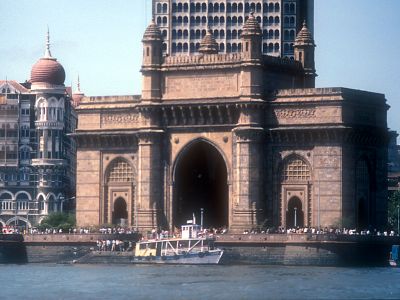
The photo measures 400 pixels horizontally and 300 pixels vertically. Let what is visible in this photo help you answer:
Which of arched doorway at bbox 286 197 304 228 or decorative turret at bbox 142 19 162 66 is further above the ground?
decorative turret at bbox 142 19 162 66

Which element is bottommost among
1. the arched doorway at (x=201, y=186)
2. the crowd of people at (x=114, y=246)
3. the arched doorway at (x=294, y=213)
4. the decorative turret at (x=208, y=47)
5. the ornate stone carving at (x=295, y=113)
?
the crowd of people at (x=114, y=246)

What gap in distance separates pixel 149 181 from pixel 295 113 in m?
15.9

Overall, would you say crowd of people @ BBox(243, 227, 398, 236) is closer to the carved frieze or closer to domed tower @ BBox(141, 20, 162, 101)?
domed tower @ BBox(141, 20, 162, 101)

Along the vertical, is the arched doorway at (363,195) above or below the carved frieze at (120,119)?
below

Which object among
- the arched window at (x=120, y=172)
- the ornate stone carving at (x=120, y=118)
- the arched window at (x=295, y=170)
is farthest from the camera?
the arched window at (x=120, y=172)

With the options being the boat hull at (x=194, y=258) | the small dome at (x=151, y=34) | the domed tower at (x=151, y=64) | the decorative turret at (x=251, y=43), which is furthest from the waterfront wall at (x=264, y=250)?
the small dome at (x=151, y=34)

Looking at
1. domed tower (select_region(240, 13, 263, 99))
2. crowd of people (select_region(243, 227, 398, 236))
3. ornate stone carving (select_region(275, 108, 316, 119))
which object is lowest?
crowd of people (select_region(243, 227, 398, 236))

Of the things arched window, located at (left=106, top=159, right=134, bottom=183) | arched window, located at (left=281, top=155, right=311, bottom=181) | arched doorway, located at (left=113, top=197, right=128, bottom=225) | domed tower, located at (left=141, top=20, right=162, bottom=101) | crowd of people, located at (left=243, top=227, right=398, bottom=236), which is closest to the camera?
crowd of people, located at (left=243, top=227, right=398, bottom=236)

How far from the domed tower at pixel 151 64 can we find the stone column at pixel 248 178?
945 centimetres

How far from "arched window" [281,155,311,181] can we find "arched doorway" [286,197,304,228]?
6.61ft

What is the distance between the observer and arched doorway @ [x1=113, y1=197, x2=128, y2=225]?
160m

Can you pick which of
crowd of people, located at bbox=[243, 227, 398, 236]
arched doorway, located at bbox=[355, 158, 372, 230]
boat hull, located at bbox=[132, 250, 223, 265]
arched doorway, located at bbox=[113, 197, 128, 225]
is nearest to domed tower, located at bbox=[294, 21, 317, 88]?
arched doorway, located at bbox=[355, 158, 372, 230]

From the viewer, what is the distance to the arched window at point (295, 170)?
151125mm

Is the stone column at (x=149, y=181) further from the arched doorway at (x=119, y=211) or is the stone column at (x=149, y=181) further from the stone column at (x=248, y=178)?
the stone column at (x=248, y=178)
